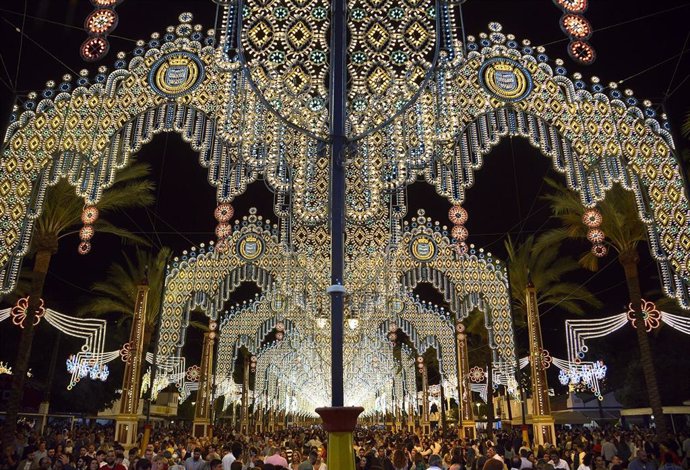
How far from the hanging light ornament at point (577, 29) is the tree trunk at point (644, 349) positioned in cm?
1023

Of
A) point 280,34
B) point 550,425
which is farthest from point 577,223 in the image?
point 280,34

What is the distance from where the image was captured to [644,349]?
1858 centimetres

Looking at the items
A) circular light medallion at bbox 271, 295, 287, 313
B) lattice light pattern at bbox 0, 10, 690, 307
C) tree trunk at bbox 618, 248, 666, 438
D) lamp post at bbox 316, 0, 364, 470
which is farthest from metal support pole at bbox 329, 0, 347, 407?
circular light medallion at bbox 271, 295, 287, 313

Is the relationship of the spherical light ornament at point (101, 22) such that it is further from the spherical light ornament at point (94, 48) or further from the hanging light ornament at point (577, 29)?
the hanging light ornament at point (577, 29)

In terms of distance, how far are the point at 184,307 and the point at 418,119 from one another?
1281cm

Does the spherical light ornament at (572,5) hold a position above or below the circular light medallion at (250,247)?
above

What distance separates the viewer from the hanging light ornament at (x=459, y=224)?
19.4m

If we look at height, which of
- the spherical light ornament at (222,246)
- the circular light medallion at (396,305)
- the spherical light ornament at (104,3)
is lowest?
the circular light medallion at (396,305)

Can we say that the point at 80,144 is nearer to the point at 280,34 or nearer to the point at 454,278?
the point at 280,34

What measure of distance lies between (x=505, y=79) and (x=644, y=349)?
34.2 feet

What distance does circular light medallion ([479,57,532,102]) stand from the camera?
13.4 m

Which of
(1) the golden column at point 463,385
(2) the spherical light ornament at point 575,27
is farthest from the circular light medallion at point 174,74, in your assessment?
(1) the golden column at point 463,385

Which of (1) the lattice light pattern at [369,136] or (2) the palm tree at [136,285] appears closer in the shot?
(1) the lattice light pattern at [369,136]

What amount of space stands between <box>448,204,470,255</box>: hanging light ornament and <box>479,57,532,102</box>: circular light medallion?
5696 millimetres
